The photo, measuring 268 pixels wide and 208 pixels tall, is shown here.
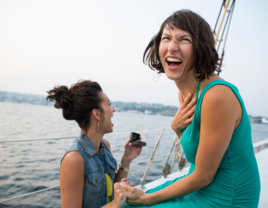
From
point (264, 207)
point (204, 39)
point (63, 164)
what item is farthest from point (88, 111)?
point (264, 207)

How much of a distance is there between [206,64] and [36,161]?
25.1 feet

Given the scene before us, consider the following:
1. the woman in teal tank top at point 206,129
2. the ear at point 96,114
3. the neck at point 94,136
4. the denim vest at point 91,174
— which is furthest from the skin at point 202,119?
the ear at point 96,114

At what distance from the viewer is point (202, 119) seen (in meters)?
0.91

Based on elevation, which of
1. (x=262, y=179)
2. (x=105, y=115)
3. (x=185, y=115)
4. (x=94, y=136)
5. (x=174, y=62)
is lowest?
(x=262, y=179)

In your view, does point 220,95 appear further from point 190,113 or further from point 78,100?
point 78,100

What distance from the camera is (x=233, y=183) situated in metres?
0.94

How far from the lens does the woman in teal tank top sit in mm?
874

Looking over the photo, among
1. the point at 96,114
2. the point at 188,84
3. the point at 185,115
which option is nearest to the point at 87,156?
the point at 96,114

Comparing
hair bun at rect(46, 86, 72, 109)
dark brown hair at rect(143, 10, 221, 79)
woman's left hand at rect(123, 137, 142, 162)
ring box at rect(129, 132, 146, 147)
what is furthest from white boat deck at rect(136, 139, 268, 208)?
hair bun at rect(46, 86, 72, 109)

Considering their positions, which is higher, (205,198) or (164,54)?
(164,54)

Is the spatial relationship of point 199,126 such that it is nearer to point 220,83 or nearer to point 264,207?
point 220,83

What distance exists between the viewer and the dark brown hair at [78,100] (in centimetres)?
143

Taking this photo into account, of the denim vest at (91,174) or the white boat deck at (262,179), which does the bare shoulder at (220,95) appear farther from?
the white boat deck at (262,179)

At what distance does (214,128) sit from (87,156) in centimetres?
91
